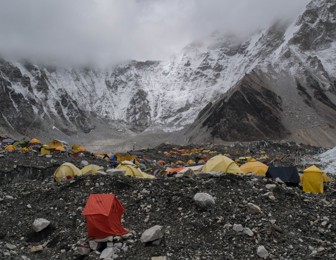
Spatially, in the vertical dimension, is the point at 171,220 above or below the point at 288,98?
below

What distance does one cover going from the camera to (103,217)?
12133mm

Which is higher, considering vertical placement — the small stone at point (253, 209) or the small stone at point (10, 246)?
the small stone at point (10, 246)

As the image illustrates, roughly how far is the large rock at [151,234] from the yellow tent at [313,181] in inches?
403

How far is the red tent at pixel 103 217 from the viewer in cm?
1209

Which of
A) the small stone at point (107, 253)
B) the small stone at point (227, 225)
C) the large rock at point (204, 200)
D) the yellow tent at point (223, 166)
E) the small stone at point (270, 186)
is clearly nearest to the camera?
the small stone at point (107, 253)

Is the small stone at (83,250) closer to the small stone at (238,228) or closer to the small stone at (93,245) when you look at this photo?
the small stone at (93,245)

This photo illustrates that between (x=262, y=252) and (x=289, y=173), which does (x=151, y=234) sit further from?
(x=289, y=173)

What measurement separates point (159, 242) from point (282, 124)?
11675 centimetres

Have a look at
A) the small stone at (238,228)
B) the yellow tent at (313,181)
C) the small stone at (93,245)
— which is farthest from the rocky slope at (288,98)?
the small stone at (93,245)

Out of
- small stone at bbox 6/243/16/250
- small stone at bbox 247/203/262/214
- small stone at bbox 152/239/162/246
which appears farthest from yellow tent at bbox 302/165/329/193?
small stone at bbox 6/243/16/250

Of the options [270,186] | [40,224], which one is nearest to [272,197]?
[270,186]

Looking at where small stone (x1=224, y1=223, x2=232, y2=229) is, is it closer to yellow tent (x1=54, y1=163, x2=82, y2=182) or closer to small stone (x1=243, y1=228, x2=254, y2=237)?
small stone (x1=243, y1=228, x2=254, y2=237)

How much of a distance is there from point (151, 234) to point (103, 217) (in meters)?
1.53

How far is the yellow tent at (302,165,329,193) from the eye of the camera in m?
19.7
